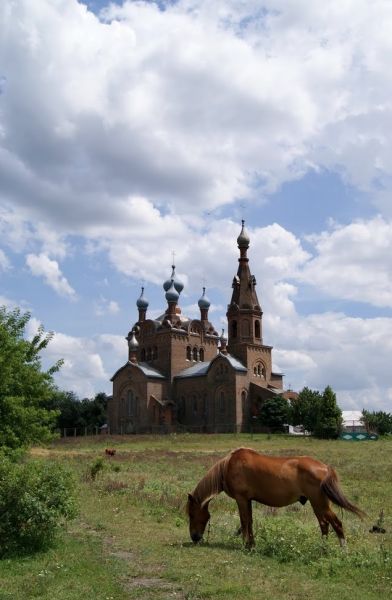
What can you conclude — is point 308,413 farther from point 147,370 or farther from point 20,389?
point 20,389

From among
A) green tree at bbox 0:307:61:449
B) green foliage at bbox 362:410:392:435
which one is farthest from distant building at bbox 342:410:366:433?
green tree at bbox 0:307:61:449

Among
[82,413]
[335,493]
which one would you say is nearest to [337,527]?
[335,493]

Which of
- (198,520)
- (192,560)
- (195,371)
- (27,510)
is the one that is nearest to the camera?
(192,560)

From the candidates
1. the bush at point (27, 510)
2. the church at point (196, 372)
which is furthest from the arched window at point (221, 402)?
the bush at point (27, 510)

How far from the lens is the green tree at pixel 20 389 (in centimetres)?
1717

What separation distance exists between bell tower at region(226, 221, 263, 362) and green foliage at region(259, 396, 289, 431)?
7553mm

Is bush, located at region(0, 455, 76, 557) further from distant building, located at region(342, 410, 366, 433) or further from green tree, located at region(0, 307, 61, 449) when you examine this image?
distant building, located at region(342, 410, 366, 433)

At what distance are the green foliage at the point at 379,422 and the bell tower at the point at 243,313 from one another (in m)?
16.2

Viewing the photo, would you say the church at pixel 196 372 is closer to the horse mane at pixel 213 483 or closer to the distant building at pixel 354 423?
the distant building at pixel 354 423

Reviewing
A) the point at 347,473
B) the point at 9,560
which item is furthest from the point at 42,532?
the point at 347,473

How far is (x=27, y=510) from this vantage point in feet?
36.7

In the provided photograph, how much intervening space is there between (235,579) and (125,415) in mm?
76711

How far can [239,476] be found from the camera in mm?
11430

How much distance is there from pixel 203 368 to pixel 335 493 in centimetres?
7131
